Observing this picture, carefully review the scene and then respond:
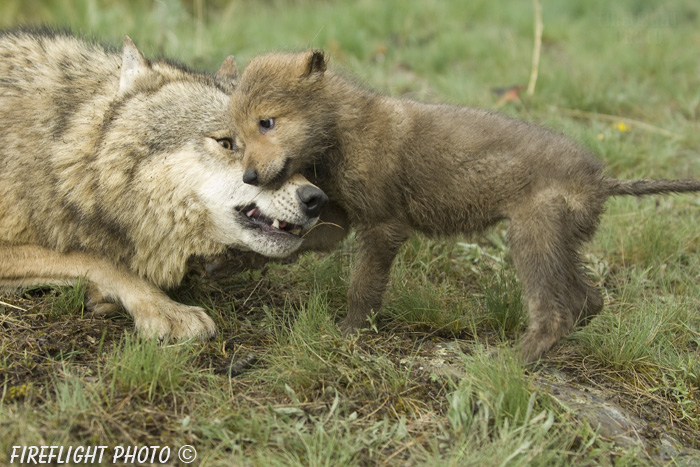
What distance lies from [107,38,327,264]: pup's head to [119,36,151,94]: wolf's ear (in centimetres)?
10

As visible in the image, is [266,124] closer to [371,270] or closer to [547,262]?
[371,270]

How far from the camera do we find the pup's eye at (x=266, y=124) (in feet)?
11.1

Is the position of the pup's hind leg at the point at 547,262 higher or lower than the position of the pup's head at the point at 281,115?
lower

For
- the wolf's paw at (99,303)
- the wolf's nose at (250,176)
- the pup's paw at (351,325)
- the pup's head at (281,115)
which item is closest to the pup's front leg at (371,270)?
the pup's paw at (351,325)

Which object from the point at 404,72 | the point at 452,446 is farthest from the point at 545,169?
the point at 404,72

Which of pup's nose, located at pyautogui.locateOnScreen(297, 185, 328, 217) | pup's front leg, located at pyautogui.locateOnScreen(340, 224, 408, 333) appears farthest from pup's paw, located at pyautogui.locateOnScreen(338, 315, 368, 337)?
pup's nose, located at pyautogui.locateOnScreen(297, 185, 328, 217)

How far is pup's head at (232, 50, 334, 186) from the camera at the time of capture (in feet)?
10.8

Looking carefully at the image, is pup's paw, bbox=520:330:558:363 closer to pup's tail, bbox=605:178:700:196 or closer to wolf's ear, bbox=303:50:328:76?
pup's tail, bbox=605:178:700:196

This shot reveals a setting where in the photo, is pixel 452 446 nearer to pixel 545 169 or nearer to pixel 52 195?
pixel 545 169

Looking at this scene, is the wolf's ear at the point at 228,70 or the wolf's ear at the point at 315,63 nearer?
the wolf's ear at the point at 315,63

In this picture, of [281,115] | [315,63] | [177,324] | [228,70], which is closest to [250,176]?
[281,115]

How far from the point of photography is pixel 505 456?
2.61m

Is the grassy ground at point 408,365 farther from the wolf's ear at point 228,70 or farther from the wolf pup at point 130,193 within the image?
the wolf's ear at point 228,70

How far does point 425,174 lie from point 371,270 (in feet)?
1.78
